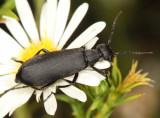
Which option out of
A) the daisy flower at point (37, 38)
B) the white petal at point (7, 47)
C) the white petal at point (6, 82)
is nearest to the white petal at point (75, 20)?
the daisy flower at point (37, 38)

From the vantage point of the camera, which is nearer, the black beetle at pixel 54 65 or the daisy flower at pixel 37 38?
the black beetle at pixel 54 65

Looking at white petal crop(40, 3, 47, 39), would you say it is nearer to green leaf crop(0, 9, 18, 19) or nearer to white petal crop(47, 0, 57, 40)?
white petal crop(47, 0, 57, 40)

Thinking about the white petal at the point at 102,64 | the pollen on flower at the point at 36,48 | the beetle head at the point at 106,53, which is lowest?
the white petal at the point at 102,64

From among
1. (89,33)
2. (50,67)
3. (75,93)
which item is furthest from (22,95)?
(89,33)

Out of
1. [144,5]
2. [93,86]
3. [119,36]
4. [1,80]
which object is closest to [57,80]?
[93,86]

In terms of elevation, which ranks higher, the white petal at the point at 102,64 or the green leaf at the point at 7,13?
the green leaf at the point at 7,13

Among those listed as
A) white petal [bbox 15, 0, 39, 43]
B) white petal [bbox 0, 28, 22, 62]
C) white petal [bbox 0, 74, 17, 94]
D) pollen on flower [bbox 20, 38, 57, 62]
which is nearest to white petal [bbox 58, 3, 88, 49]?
pollen on flower [bbox 20, 38, 57, 62]

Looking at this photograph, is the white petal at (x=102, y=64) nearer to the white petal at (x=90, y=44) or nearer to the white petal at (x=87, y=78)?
the white petal at (x=87, y=78)

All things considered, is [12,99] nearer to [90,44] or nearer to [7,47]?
[7,47]
